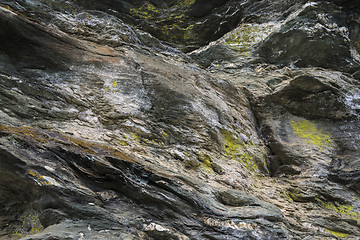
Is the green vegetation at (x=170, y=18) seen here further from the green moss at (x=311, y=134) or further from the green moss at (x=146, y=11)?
the green moss at (x=311, y=134)

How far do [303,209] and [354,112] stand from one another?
5.20 m

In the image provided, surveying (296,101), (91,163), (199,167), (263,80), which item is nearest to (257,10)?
(263,80)

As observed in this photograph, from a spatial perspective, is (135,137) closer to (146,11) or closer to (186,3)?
(146,11)

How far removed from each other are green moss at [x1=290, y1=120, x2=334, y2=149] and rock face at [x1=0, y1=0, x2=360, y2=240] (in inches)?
2.4

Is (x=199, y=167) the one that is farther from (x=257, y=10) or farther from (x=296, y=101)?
(x=257, y=10)

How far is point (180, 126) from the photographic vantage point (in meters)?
7.48

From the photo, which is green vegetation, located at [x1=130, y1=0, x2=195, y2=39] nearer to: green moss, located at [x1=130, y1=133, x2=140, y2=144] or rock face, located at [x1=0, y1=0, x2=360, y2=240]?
rock face, located at [x1=0, y1=0, x2=360, y2=240]

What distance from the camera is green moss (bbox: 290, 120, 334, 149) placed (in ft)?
29.8

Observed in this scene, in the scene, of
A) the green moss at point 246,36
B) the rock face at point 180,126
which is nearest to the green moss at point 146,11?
the rock face at point 180,126

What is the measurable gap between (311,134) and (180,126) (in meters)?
5.00

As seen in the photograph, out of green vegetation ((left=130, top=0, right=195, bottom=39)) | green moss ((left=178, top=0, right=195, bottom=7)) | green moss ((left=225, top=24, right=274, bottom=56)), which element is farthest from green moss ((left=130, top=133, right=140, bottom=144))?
green moss ((left=178, top=0, right=195, bottom=7))

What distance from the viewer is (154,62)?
9.75 m

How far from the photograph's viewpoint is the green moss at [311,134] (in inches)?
358

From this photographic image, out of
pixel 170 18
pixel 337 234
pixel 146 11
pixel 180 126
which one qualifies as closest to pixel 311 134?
pixel 337 234
